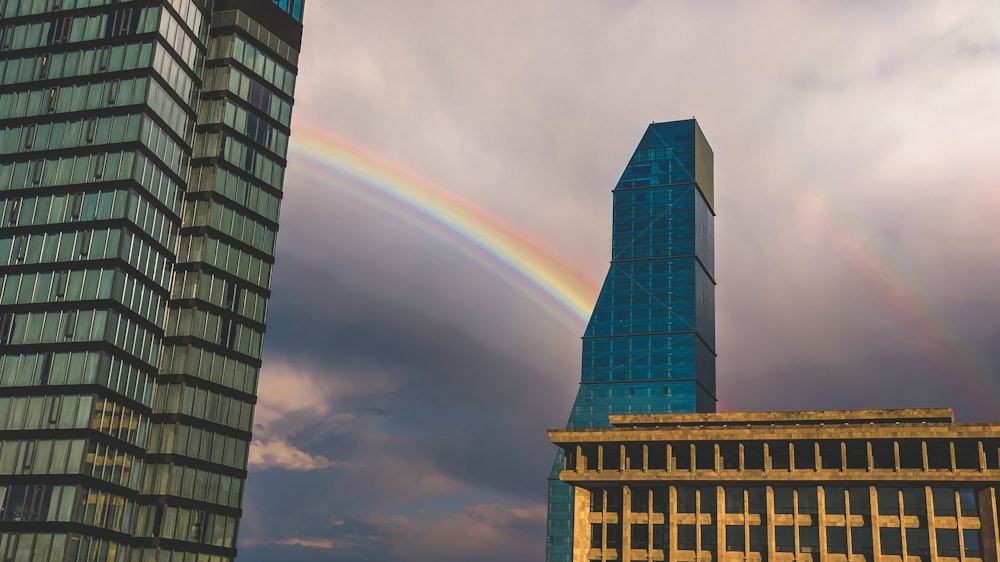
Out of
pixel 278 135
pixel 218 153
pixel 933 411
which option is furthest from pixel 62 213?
pixel 933 411

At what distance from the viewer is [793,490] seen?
122750 millimetres

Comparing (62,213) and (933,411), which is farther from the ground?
(62,213)

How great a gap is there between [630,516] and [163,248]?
217ft

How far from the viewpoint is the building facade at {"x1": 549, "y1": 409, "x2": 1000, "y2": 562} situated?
11669 centimetres

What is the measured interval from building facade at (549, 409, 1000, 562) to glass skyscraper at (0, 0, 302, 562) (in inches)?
1745

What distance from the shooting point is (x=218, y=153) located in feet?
438

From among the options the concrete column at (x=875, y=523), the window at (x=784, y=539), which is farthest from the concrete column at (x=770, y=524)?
the concrete column at (x=875, y=523)

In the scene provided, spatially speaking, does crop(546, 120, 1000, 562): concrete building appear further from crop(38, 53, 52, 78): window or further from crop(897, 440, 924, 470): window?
crop(38, 53, 52, 78): window

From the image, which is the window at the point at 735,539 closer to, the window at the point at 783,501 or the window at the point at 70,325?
the window at the point at 783,501

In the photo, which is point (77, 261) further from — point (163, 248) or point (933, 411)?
point (933, 411)

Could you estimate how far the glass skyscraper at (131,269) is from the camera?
112 metres

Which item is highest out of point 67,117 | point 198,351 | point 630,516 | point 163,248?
point 67,117

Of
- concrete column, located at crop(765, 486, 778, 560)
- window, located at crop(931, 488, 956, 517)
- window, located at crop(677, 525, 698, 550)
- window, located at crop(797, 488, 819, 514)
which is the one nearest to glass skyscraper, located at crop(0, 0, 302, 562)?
window, located at crop(677, 525, 698, 550)

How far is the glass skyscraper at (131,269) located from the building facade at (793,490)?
4432 cm
